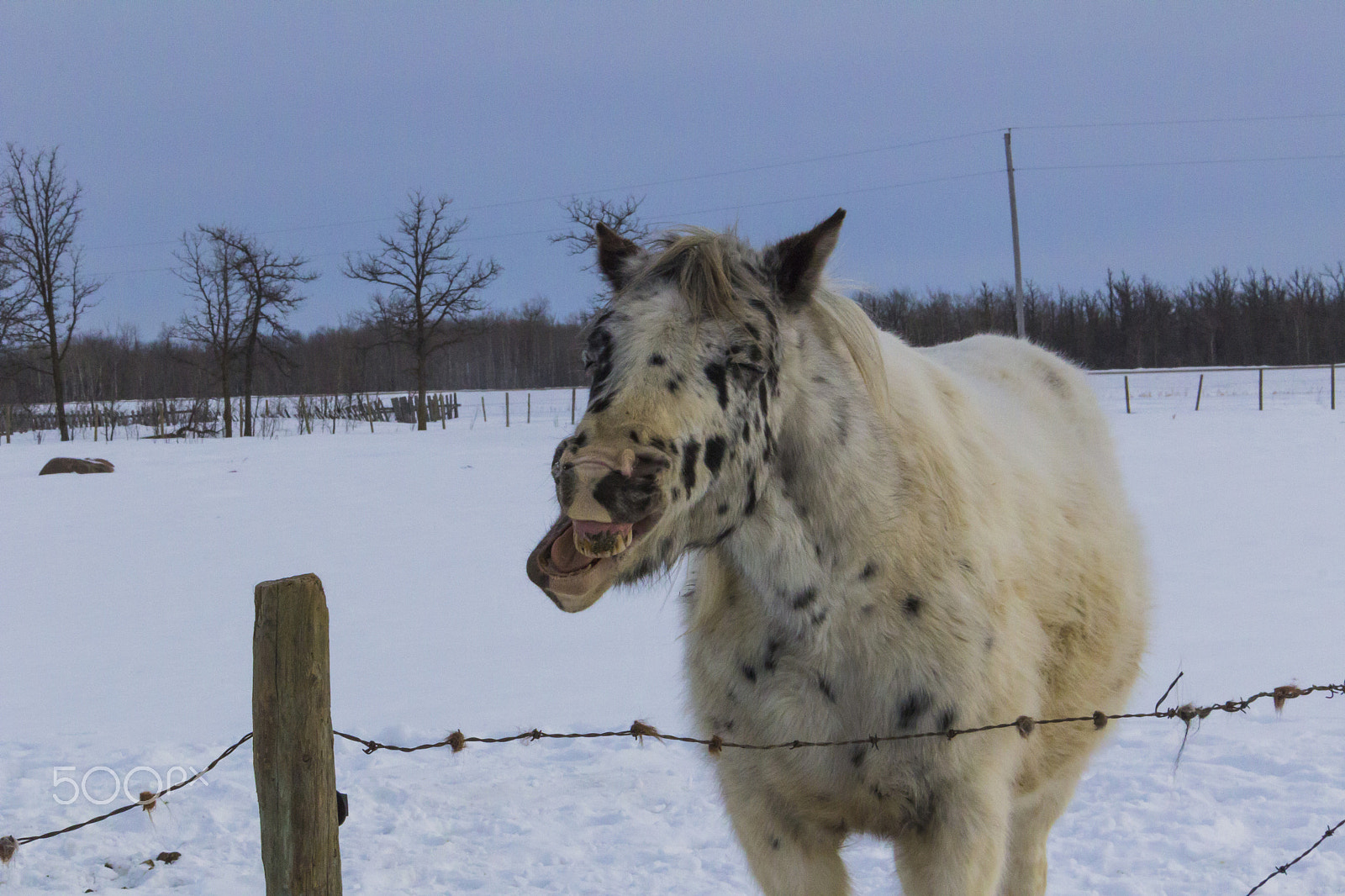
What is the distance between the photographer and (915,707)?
6.97 feet

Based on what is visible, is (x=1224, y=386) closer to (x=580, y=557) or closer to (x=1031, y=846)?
(x=1031, y=846)

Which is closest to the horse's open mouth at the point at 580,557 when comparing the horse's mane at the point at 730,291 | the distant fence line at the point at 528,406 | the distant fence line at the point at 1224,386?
the horse's mane at the point at 730,291

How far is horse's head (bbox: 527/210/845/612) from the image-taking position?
177 cm

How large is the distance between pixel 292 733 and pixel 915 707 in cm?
131

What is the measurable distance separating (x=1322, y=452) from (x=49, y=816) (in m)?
17.6

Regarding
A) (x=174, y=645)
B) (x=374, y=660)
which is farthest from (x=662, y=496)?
(x=174, y=645)

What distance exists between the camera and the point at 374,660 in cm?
656

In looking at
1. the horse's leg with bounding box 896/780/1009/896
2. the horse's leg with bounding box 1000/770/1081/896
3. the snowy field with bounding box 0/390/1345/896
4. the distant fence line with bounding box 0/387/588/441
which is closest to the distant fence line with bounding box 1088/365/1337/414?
the snowy field with bounding box 0/390/1345/896

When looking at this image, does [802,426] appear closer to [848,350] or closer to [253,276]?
[848,350]

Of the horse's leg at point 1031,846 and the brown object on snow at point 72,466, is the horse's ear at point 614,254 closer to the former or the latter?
the horse's leg at point 1031,846

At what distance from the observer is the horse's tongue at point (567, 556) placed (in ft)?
5.94

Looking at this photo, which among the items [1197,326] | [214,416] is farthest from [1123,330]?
[214,416]

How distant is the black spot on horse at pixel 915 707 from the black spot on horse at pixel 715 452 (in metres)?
0.69

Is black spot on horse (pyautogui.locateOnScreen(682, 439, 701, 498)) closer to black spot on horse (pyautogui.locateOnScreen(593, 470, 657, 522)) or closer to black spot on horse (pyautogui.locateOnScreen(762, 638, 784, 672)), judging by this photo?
black spot on horse (pyautogui.locateOnScreen(593, 470, 657, 522))
